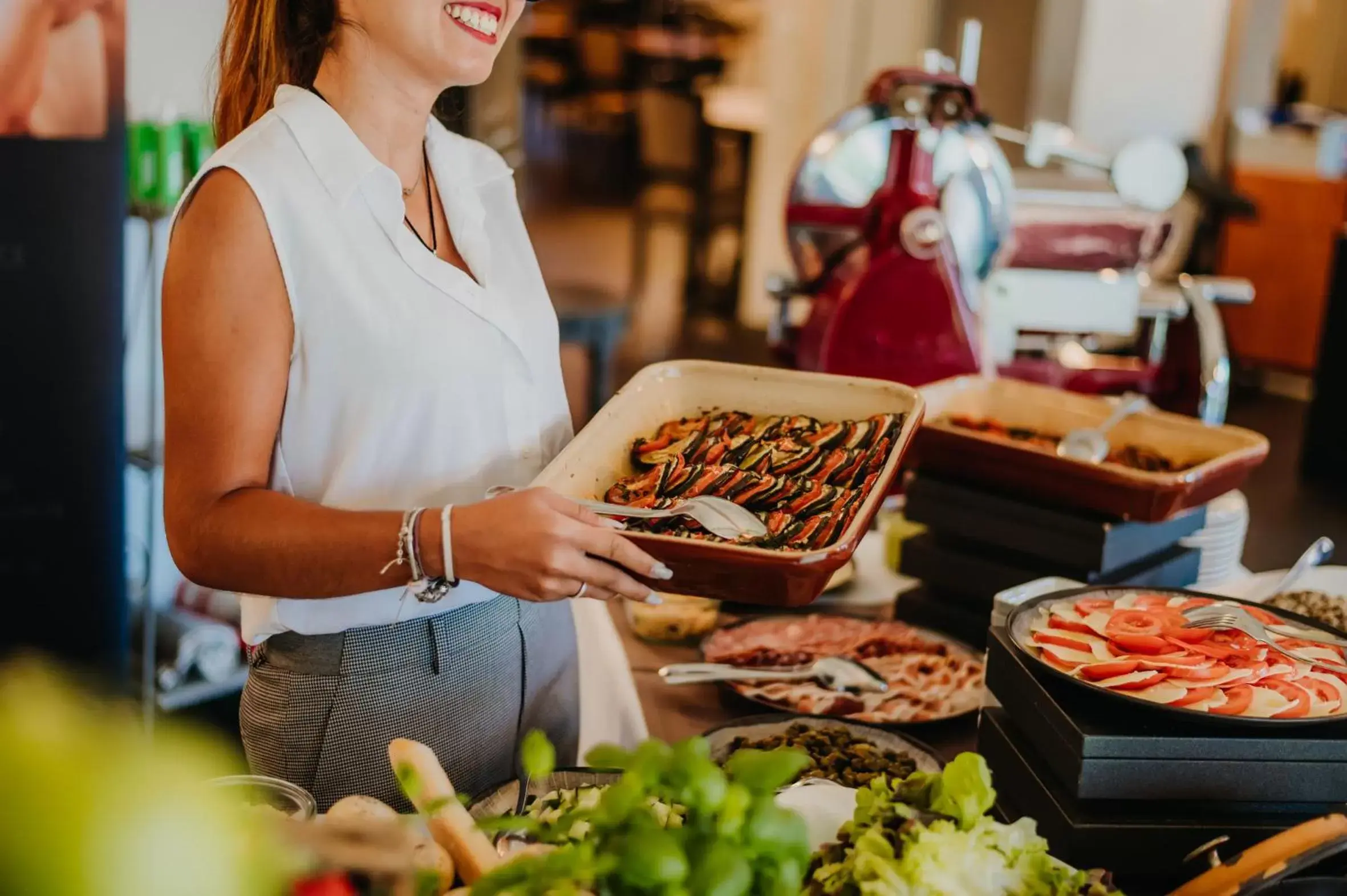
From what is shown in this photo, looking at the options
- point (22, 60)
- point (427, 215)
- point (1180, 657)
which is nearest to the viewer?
point (1180, 657)

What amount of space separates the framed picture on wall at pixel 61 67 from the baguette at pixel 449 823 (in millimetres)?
2161

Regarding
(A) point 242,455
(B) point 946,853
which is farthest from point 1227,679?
(A) point 242,455

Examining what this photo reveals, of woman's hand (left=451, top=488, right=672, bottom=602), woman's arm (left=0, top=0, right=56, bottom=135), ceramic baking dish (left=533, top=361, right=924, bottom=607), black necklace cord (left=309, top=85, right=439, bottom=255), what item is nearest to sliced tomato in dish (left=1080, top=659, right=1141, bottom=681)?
ceramic baking dish (left=533, top=361, right=924, bottom=607)

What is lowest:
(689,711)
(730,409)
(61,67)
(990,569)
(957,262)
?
(689,711)

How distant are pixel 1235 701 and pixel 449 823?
26.2 inches

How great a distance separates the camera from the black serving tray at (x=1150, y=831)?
1.02 meters

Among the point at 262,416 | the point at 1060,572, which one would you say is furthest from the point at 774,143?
the point at 262,416

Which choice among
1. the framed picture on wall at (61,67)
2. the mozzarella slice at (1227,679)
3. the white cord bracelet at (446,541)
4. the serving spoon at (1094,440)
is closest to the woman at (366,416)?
the white cord bracelet at (446,541)

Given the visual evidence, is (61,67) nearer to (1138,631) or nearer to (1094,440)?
(1094,440)

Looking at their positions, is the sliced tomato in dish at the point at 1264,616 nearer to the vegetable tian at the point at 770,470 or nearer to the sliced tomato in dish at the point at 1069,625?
the sliced tomato in dish at the point at 1069,625

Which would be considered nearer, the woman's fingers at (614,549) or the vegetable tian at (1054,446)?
the woman's fingers at (614,549)

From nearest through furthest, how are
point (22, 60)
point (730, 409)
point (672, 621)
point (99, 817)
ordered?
point (99, 817), point (730, 409), point (672, 621), point (22, 60)

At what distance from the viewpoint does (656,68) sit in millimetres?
11188

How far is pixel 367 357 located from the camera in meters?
1.19
